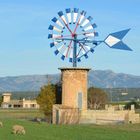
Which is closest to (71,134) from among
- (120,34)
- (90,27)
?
(120,34)

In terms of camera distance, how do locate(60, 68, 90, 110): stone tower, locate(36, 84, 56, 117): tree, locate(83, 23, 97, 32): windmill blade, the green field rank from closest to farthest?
the green field < locate(60, 68, 90, 110): stone tower < locate(83, 23, 97, 32): windmill blade < locate(36, 84, 56, 117): tree

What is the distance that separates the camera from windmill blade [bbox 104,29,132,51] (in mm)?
51094

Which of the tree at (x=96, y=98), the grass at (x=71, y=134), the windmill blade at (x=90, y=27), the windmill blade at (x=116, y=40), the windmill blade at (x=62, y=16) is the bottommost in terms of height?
the grass at (x=71, y=134)

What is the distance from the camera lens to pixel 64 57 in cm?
5400

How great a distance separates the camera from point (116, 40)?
5222 cm

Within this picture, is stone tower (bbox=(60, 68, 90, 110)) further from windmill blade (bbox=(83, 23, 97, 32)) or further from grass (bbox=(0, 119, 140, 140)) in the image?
grass (bbox=(0, 119, 140, 140))

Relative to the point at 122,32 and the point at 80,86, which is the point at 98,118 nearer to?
the point at 80,86

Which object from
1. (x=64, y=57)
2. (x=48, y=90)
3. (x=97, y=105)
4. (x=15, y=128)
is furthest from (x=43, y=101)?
(x=97, y=105)

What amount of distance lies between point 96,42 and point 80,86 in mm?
5209

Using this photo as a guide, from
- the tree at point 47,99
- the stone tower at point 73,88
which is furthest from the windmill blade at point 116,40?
the tree at point 47,99

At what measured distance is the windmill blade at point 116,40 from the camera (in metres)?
51.1

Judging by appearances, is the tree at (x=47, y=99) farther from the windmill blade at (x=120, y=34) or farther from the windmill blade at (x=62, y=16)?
the windmill blade at (x=120, y=34)

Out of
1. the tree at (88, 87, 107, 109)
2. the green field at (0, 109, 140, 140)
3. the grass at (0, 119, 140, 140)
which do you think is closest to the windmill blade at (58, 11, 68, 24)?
the green field at (0, 109, 140, 140)

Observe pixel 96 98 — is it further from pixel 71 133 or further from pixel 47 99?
pixel 71 133
